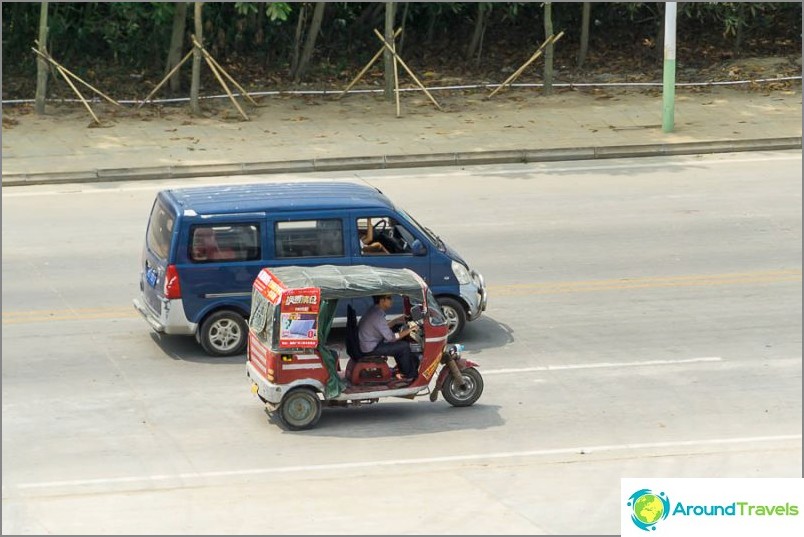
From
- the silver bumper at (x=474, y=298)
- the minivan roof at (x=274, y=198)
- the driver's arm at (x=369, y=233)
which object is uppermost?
the minivan roof at (x=274, y=198)

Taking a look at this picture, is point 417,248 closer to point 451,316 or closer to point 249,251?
point 451,316

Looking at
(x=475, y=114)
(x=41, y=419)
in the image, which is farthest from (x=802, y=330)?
(x=475, y=114)

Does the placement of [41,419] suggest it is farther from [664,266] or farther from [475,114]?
[475,114]

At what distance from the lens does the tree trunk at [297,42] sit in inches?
1185

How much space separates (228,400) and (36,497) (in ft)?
9.15

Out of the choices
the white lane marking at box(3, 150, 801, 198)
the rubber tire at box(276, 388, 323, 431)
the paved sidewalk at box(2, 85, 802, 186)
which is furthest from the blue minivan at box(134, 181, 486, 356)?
the paved sidewalk at box(2, 85, 802, 186)

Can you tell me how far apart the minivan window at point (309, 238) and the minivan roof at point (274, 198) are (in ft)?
0.57

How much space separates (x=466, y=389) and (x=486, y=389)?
541 millimetres

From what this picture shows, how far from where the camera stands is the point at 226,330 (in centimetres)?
1509

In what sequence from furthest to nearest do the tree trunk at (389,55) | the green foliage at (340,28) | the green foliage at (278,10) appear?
the green foliage at (340,28), the tree trunk at (389,55), the green foliage at (278,10)

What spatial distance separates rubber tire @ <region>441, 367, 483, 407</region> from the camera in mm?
13688

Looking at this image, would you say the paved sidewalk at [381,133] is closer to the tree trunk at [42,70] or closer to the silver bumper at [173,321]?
the tree trunk at [42,70]

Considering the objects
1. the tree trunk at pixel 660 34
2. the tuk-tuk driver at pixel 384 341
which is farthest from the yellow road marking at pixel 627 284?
the tree trunk at pixel 660 34

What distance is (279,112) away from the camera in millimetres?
27391
